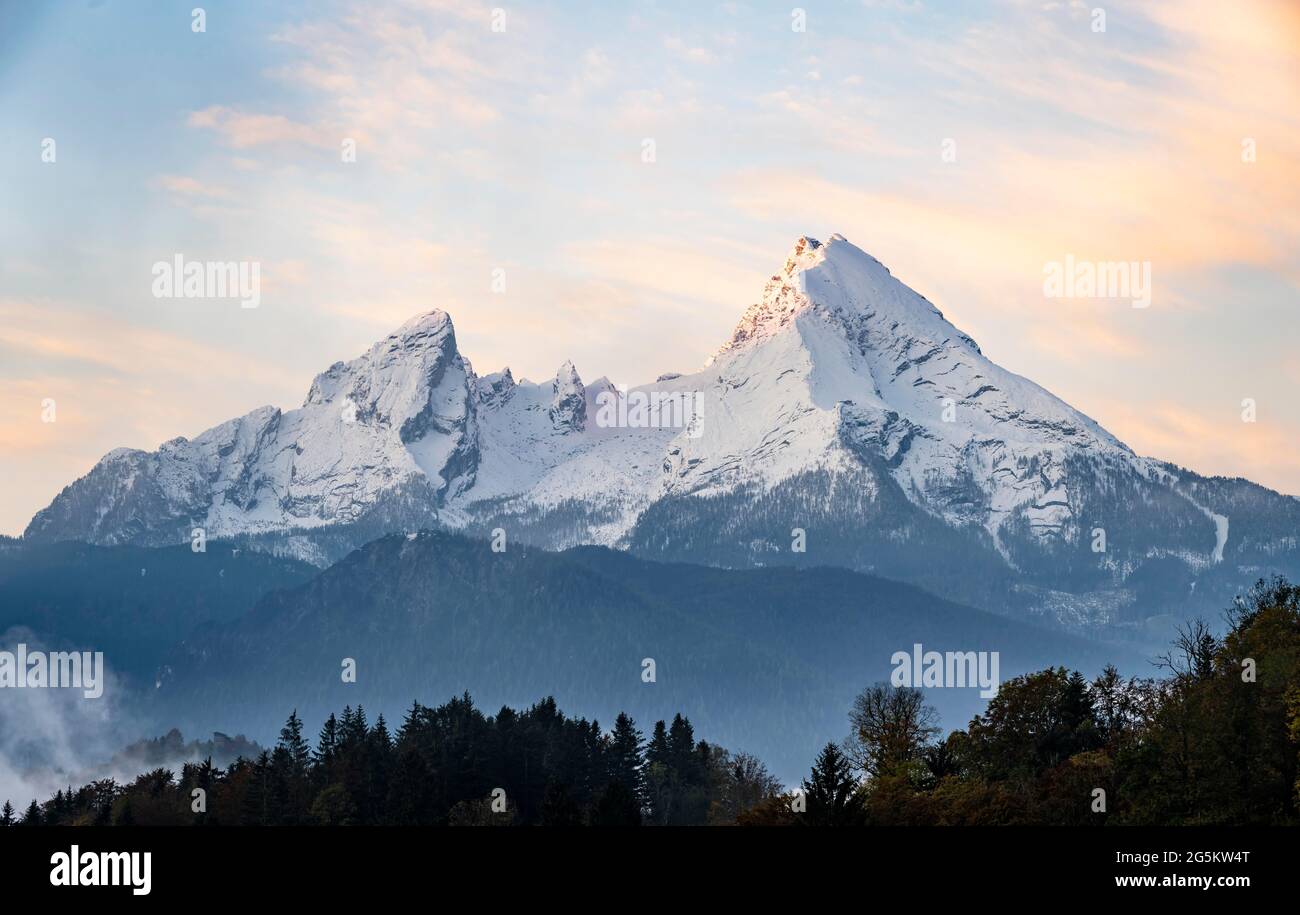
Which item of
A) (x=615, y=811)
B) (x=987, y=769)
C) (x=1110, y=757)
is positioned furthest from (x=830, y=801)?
(x=615, y=811)

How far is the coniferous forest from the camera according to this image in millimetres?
115875

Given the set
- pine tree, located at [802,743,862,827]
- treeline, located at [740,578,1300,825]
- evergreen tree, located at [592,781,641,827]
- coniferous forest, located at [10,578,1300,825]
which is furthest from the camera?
evergreen tree, located at [592,781,641,827]

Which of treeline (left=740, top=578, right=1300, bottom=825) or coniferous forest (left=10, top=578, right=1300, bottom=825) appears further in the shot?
coniferous forest (left=10, top=578, right=1300, bottom=825)

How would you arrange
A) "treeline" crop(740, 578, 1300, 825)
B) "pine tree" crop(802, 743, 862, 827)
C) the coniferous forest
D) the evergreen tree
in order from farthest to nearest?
the evergreen tree
"pine tree" crop(802, 743, 862, 827)
the coniferous forest
"treeline" crop(740, 578, 1300, 825)

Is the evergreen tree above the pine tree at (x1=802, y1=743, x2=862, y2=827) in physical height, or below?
below

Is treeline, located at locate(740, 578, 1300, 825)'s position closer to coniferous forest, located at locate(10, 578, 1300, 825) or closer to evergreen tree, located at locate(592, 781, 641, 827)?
coniferous forest, located at locate(10, 578, 1300, 825)

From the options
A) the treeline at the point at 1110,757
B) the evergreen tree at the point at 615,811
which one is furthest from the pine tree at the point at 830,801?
the evergreen tree at the point at 615,811

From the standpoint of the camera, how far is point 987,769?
146875 mm

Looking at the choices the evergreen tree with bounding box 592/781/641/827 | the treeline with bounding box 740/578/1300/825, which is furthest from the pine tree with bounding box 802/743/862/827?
the evergreen tree with bounding box 592/781/641/827

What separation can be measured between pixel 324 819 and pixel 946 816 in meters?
75.4

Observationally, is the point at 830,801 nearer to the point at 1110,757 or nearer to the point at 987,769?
the point at 1110,757

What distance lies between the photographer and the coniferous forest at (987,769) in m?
116

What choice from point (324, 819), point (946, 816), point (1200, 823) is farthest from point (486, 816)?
point (1200, 823)
